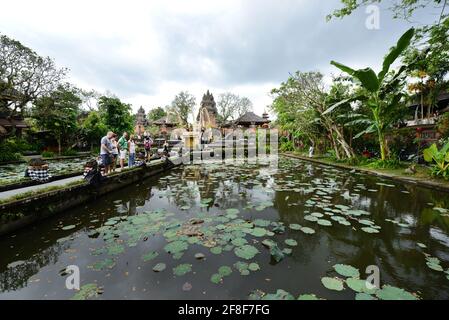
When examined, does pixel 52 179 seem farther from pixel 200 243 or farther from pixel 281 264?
pixel 281 264

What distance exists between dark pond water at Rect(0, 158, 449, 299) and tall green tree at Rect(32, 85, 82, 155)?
19203mm

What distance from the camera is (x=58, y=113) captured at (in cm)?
1912

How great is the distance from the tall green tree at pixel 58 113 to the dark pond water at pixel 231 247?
19.2 metres

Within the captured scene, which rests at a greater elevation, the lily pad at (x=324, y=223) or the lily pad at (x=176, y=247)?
the lily pad at (x=324, y=223)

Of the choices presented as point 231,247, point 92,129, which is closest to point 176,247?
point 231,247

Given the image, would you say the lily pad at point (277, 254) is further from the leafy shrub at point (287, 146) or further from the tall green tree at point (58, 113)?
the tall green tree at point (58, 113)

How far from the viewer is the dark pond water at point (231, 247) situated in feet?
7.95

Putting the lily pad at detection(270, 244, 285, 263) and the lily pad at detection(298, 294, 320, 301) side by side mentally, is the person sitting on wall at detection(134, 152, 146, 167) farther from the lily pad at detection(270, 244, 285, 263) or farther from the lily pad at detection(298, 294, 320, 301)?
the lily pad at detection(298, 294, 320, 301)

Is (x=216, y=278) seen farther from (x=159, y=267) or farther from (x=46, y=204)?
(x=46, y=204)

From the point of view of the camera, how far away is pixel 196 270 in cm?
274

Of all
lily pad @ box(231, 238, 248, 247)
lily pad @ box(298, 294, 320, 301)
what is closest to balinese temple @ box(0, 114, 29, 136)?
lily pad @ box(231, 238, 248, 247)

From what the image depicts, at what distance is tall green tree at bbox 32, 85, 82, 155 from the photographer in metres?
18.5

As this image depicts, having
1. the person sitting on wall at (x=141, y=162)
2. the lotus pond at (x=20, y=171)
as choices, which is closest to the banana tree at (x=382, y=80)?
the person sitting on wall at (x=141, y=162)

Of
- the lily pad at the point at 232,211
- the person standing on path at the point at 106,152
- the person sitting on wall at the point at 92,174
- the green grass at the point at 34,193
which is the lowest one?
the lily pad at the point at 232,211
